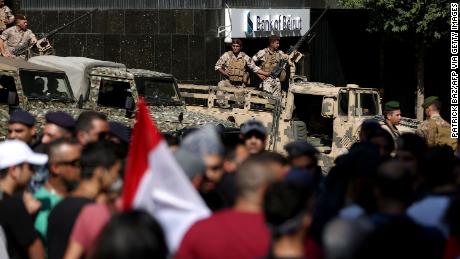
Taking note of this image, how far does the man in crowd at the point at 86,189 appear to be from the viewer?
6.20 m

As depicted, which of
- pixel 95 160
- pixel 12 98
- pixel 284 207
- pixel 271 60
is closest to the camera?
pixel 284 207

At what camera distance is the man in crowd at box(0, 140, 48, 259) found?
21.3ft

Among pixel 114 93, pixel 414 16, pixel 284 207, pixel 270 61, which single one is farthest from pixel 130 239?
pixel 414 16

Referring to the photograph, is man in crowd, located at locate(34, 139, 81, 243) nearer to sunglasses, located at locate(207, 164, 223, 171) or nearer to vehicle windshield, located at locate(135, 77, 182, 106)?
sunglasses, located at locate(207, 164, 223, 171)

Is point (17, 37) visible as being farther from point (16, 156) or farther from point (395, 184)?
point (395, 184)

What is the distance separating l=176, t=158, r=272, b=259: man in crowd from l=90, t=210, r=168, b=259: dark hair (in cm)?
65

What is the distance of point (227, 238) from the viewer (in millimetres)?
4930

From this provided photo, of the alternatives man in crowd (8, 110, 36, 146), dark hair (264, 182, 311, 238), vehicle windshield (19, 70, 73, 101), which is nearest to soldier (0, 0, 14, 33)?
vehicle windshield (19, 70, 73, 101)

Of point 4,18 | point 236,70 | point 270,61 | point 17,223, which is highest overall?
point 4,18

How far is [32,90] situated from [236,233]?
1144 centimetres

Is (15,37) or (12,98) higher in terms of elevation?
(15,37)

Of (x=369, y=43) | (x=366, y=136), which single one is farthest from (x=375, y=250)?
(x=369, y=43)

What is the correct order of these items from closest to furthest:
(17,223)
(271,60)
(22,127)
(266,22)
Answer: (17,223) → (22,127) → (271,60) → (266,22)

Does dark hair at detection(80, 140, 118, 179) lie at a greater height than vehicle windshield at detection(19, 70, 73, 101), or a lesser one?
lesser
